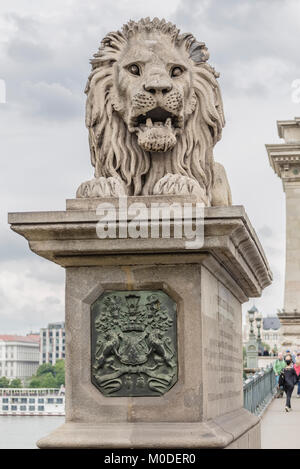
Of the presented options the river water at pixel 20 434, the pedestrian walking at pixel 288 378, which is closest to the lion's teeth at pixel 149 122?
the river water at pixel 20 434

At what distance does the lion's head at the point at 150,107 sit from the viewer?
673 cm

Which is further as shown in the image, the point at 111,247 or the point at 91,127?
the point at 91,127

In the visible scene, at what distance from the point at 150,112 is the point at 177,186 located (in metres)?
0.68

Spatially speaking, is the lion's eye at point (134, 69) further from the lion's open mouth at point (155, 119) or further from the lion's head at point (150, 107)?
the lion's open mouth at point (155, 119)

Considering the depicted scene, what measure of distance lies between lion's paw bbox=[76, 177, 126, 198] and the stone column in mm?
32787

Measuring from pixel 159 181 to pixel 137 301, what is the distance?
97 centimetres

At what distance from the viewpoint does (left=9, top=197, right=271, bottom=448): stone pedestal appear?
579cm

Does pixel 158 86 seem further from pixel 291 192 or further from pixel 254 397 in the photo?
pixel 291 192

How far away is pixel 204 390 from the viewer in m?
5.95

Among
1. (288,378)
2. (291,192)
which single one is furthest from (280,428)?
(291,192)

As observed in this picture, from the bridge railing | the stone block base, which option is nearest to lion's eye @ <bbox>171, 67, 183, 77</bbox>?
the stone block base

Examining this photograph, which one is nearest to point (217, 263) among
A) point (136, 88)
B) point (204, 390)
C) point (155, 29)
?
point (204, 390)
